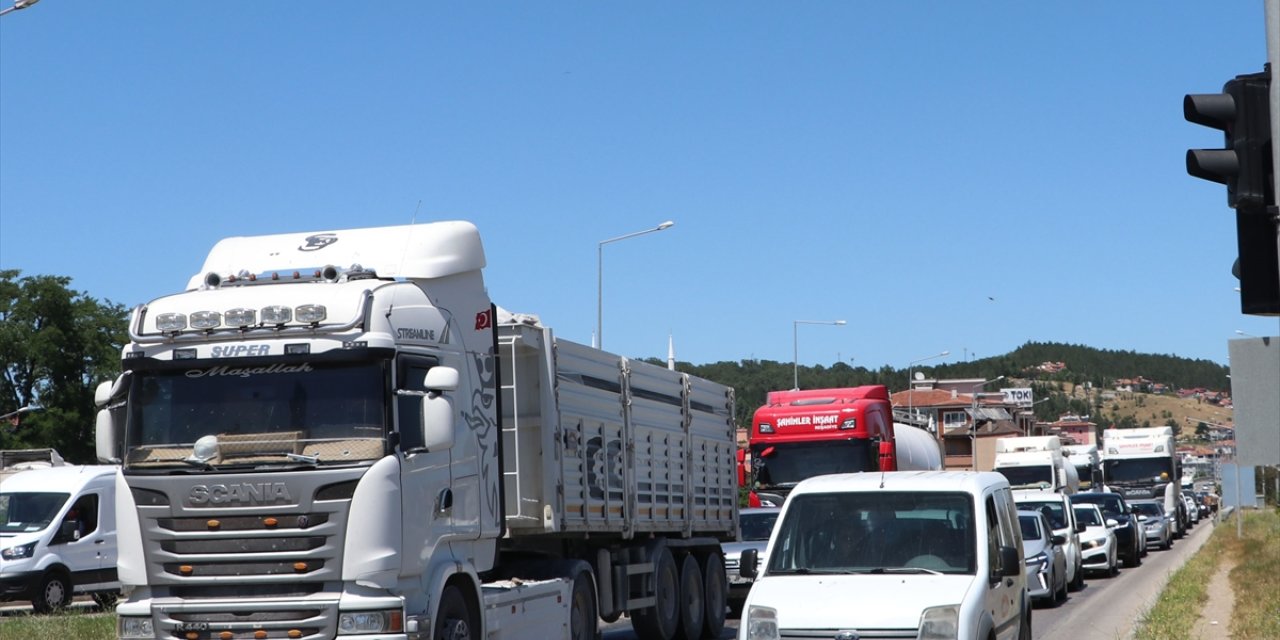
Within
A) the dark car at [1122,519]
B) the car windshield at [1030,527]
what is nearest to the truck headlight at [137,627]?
the car windshield at [1030,527]

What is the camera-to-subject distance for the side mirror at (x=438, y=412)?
10516 millimetres

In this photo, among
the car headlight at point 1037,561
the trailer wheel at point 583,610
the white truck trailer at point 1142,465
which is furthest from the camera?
the white truck trailer at point 1142,465

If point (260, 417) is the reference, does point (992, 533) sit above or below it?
below

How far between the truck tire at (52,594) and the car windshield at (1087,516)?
19715 mm

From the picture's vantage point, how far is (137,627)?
10711 mm

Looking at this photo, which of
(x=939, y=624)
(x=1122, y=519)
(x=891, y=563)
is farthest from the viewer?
(x=1122, y=519)

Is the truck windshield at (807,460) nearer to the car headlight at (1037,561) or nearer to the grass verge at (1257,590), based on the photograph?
the car headlight at (1037,561)

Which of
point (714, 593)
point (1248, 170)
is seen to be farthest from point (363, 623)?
point (714, 593)

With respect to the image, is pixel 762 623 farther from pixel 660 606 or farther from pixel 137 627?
pixel 660 606

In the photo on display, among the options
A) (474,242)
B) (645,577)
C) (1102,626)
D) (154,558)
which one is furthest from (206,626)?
(1102,626)

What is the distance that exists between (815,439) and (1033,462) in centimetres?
1908

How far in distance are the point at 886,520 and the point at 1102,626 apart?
9347mm

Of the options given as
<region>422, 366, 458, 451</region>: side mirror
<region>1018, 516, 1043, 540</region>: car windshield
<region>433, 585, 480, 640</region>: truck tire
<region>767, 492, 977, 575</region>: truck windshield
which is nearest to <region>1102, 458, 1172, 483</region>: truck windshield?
<region>1018, 516, 1043, 540</region>: car windshield

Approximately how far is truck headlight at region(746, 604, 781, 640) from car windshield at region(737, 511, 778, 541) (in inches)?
464
